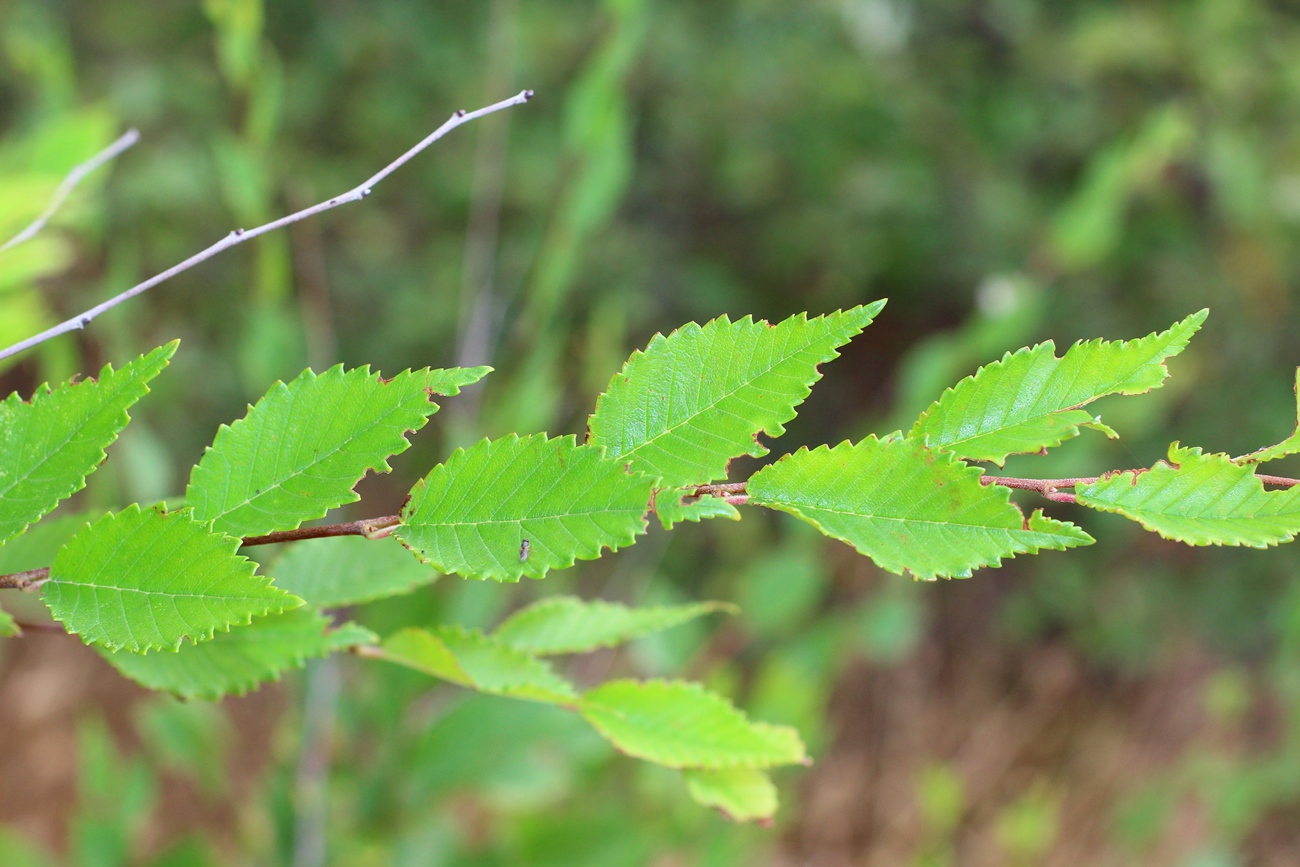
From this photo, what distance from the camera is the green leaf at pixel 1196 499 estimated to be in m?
0.24

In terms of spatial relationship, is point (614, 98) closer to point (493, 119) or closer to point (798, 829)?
point (493, 119)

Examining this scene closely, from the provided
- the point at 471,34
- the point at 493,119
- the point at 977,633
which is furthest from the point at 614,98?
the point at 977,633

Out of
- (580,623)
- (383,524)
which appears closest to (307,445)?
(383,524)

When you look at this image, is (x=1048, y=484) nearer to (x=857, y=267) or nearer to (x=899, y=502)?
(x=899, y=502)

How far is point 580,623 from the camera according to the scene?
360mm

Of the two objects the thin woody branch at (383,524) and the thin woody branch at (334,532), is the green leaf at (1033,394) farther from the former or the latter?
the thin woody branch at (334,532)

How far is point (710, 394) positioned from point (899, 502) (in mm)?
54

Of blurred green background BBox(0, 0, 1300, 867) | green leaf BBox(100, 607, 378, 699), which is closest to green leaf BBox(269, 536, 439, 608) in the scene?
green leaf BBox(100, 607, 378, 699)

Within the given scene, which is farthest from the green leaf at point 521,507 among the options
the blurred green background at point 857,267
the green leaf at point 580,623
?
the blurred green background at point 857,267

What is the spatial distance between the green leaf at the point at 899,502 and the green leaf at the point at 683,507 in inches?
0.5

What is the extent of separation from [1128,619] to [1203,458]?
2661mm

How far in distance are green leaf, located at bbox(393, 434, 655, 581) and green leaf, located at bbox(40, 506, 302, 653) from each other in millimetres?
39

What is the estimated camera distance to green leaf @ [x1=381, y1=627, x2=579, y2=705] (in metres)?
0.29

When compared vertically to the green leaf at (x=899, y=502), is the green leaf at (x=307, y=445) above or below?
above
